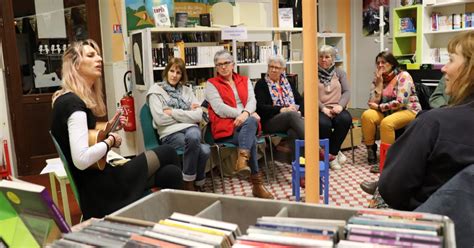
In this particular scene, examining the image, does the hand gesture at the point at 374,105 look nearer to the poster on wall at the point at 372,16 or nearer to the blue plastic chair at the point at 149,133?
the blue plastic chair at the point at 149,133

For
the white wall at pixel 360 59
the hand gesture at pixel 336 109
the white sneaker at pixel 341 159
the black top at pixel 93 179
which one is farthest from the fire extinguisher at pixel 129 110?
the white wall at pixel 360 59

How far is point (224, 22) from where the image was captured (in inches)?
201

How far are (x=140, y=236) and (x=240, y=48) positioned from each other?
420cm

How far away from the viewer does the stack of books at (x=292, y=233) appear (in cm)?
95

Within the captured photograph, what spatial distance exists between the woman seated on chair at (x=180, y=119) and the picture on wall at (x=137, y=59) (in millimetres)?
683

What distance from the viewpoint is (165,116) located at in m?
3.82

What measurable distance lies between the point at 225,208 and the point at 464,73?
3.37ft

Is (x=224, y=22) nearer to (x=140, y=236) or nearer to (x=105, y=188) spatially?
(x=105, y=188)

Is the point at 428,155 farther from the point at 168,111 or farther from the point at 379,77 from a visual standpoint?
the point at 379,77

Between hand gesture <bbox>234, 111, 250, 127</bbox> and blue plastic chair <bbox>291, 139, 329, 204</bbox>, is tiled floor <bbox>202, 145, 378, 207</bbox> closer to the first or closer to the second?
blue plastic chair <bbox>291, 139, 329, 204</bbox>

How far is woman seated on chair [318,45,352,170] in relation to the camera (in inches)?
181

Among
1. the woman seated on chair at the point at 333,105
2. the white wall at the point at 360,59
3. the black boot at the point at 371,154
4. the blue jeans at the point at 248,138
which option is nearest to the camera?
the blue jeans at the point at 248,138

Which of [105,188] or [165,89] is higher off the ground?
[165,89]

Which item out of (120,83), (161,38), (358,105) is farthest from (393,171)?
(358,105)
